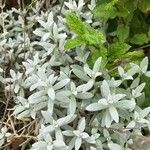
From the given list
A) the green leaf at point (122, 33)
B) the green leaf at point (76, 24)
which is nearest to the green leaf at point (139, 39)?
the green leaf at point (122, 33)

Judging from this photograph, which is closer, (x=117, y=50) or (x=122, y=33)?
(x=117, y=50)

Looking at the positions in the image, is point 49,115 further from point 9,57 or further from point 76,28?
point 9,57

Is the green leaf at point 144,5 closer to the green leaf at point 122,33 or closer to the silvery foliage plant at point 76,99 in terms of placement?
the green leaf at point 122,33

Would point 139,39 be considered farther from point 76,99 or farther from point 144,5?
point 76,99

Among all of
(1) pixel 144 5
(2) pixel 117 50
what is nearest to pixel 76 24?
(2) pixel 117 50

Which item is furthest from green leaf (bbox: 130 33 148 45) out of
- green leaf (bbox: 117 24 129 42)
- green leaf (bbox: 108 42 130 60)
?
green leaf (bbox: 108 42 130 60)

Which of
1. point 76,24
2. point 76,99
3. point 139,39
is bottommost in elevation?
point 76,99
